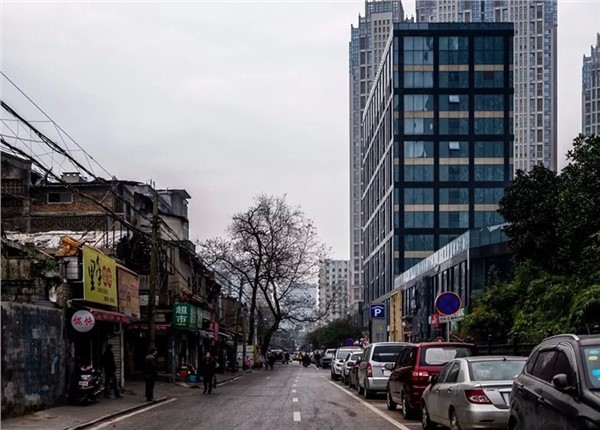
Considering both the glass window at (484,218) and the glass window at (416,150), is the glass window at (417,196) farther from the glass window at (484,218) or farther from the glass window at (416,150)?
the glass window at (484,218)

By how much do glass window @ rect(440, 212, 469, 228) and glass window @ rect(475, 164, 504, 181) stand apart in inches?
174

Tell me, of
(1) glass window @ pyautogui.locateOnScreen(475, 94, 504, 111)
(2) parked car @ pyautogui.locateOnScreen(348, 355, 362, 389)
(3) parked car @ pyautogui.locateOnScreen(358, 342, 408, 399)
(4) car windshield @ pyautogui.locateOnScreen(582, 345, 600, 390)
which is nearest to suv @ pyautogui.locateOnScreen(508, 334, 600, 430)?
(4) car windshield @ pyautogui.locateOnScreen(582, 345, 600, 390)

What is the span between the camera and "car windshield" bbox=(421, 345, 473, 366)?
64.1 feet

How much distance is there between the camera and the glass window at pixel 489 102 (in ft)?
323

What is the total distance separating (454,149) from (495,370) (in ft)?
279

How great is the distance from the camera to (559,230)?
24.7m

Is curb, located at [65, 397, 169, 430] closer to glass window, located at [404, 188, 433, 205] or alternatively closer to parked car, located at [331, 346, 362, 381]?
parked car, located at [331, 346, 362, 381]

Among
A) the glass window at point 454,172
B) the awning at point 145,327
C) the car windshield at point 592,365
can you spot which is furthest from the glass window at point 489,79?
the car windshield at point 592,365

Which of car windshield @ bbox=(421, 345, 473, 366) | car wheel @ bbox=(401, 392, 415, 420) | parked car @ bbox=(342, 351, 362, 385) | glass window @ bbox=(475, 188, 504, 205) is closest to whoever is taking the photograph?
car windshield @ bbox=(421, 345, 473, 366)

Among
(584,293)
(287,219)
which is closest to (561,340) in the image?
(584,293)

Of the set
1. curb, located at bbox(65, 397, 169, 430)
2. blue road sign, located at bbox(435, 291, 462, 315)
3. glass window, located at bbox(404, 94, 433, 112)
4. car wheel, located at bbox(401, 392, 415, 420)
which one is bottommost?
curb, located at bbox(65, 397, 169, 430)

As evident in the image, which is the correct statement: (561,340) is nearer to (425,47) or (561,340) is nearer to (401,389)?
(401,389)

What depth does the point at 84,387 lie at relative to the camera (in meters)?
24.0

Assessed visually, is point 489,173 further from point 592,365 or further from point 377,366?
point 592,365
